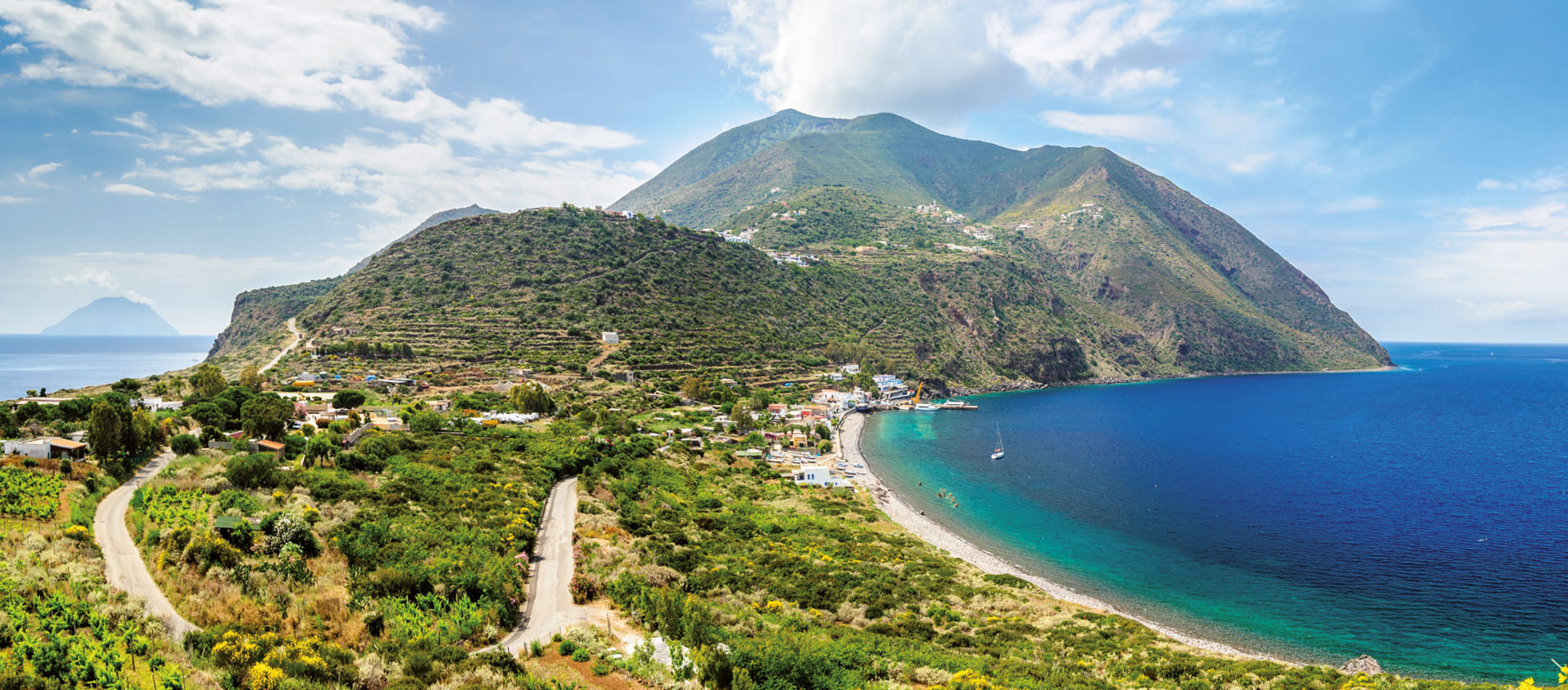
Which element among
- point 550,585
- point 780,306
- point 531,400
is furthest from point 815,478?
point 780,306

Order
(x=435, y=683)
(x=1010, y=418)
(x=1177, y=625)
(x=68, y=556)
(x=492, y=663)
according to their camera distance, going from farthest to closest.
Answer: (x=1010, y=418)
(x=1177, y=625)
(x=68, y=556)
(x=492, y=663)
(x=435, y=683)

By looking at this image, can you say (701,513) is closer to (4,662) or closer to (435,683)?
(435,683)

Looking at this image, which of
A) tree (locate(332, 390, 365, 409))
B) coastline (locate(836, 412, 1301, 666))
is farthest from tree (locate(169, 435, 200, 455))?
coastline (locate(836, 412, 1301, 666))

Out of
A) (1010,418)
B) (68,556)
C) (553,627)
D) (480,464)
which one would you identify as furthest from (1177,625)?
(1010,418)

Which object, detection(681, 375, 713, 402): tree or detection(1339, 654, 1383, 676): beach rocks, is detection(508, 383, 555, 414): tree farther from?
detection(1339, 654, 1383, 676): beach rocks

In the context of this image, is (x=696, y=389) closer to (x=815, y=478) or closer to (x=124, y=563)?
(x=815, y=478)

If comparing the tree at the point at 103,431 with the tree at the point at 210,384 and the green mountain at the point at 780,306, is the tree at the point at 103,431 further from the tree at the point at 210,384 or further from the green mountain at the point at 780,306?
the green mountain at the point at 780,306

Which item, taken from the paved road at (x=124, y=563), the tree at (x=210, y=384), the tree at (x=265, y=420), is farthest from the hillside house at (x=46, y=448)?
the tree at (x=210, y=384)
